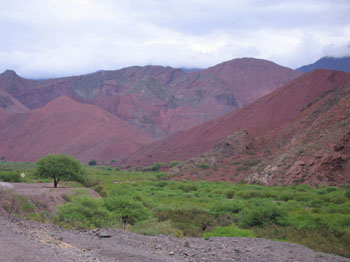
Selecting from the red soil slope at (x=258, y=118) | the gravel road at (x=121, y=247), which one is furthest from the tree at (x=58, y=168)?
the red soil slope at (x=258, y=118)

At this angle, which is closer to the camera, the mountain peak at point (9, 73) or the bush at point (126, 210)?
the bush at point (126, 210)

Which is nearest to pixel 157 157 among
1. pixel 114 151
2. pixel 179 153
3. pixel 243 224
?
pixel 179 153

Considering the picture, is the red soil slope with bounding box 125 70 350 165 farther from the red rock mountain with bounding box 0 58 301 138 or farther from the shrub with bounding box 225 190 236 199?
the red rock mountain with bounding box 0 58 301 138

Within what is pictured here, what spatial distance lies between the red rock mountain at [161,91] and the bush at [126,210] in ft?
403

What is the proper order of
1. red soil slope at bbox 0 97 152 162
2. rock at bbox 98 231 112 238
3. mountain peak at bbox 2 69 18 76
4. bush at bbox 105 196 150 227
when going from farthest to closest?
Result: mountain peak at bbox 2 69 18 76
red soil slope at bbox 0 97 152 162
bush at bbox 105 196 150 227
rock at bbox 98 231 112 238

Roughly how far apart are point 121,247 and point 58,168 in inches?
907

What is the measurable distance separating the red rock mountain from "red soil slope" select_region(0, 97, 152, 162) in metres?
16.9

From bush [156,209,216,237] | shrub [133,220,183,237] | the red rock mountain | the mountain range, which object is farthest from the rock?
the red rock mountain

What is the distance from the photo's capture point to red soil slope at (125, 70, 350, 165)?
80.2 metres

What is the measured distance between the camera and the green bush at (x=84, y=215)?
16688 millimetres

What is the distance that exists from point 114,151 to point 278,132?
5707cm

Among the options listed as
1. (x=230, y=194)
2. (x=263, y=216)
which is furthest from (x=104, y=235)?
(x=230, y=194)

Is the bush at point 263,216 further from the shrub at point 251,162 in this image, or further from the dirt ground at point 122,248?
the shrub at point 251,162

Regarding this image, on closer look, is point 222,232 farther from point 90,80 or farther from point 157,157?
point 90,80
